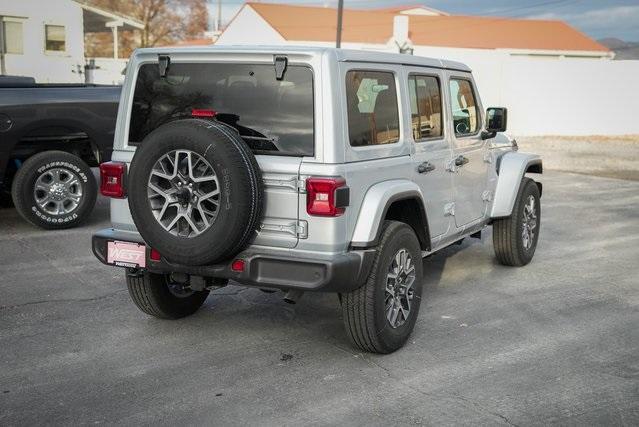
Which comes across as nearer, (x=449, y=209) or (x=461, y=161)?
(x=449, y=209)

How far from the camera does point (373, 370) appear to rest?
15.8ft

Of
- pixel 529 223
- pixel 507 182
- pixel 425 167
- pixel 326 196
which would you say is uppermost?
pixel 425 167

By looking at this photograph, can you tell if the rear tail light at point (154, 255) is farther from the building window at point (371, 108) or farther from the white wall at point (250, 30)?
the white wall at point (250, 30)

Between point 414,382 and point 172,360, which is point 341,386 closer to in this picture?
point 414,382

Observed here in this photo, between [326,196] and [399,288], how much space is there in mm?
979

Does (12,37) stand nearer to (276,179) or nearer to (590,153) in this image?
(590,153)

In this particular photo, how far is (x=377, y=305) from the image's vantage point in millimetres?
4797

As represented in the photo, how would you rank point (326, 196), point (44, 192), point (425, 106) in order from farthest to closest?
point (44, 192), point (425, 106), point (326, 196)

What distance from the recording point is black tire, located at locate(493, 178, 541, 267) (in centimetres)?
725

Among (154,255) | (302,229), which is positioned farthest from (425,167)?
(154,255)

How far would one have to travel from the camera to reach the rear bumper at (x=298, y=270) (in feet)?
14.7

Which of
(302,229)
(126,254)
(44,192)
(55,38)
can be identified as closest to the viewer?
(302,229)

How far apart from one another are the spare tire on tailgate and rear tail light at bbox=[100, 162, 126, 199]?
423mm

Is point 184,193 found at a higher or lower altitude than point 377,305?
higher
